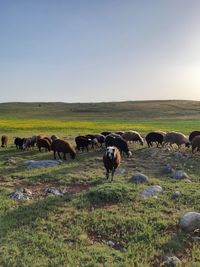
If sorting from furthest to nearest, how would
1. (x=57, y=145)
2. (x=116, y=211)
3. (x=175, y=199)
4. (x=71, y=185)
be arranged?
(x=57, y=145), (x=71, y=185), (x=175, y=199), (x=116, y=211)

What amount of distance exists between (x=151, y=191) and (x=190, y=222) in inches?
143

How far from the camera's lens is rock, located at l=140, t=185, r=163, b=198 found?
15.2 m

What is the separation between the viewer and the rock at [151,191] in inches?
599

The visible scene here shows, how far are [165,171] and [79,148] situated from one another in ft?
34.9

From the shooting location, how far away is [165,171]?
20469mm

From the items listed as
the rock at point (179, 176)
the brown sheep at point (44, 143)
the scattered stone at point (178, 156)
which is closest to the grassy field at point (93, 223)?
the rock at point (179, 176)

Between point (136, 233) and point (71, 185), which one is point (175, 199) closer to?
point (136, 233)

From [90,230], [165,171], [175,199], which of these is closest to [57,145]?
[165,171]

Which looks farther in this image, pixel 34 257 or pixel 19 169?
pixel 19 169

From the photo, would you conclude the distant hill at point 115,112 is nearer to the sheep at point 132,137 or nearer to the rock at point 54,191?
the sheep at point 132,137

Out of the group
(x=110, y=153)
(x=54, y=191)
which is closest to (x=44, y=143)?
(x=110, y=153)

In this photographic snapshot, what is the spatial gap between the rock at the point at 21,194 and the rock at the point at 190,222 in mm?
6047

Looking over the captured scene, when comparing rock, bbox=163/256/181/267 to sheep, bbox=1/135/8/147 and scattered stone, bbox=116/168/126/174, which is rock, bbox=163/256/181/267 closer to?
scattered stone, bbox=116/168/126/174

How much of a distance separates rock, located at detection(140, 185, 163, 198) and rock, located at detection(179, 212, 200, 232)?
2.91 meters
